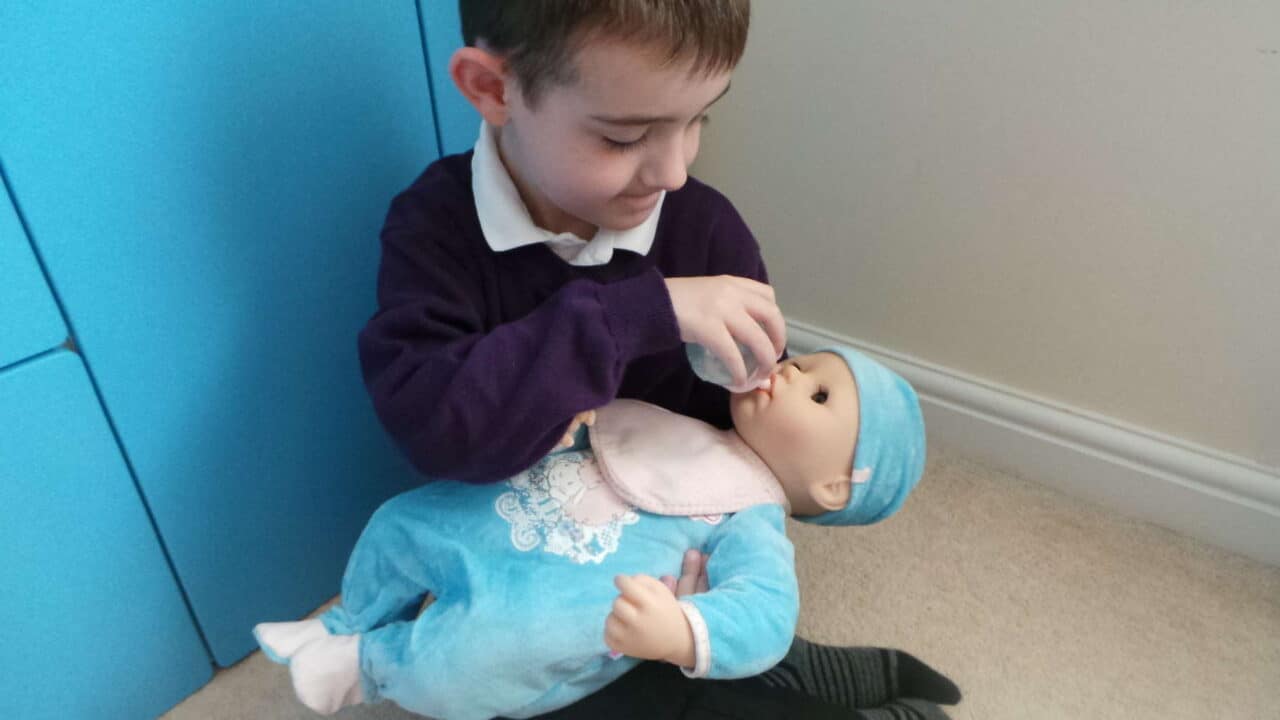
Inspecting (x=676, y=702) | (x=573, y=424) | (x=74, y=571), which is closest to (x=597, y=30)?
(x=573, y=424)

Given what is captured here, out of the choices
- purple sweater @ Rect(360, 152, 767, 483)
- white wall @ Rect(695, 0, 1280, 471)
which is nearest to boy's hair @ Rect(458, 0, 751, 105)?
purple sweater @ Rect(360, 152, 767, 483)

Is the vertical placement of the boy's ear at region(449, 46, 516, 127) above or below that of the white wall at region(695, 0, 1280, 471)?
above

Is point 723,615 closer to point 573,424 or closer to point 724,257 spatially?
point 573,424

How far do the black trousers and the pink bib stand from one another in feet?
0.45

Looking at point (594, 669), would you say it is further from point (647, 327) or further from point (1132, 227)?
point (1132, 227)

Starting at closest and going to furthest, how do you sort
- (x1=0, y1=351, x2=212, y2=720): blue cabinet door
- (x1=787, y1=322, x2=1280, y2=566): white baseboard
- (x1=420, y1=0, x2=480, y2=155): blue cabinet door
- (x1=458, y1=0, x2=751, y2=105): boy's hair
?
(x1=458, y1=0, x2=751, y2=105): boy's hair, (x1=0, y1=351, x2=212, y2=720): blue cabinet door, (x1=420, y1=0, x2=480, y2=155): blue cabinet door, (x1=787, y1=322, x2=1280, y2=566): white baseboard

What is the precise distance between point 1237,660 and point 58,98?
120 cm

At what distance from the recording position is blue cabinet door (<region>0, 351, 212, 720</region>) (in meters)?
0.62

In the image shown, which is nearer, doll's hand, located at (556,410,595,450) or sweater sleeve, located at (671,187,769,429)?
doll's hand, located at (556,410,595,450)

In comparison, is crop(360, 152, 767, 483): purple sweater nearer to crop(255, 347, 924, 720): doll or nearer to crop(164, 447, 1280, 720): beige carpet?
crop(255, 347, 924, 720): doll

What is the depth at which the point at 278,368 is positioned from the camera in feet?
2.47

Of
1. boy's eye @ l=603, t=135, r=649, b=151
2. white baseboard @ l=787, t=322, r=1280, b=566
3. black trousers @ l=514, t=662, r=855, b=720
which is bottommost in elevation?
white baseboard @ l=787, t=322, r=1280, b=566

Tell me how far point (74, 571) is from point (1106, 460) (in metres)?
1.14

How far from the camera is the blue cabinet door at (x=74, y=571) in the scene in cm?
62
